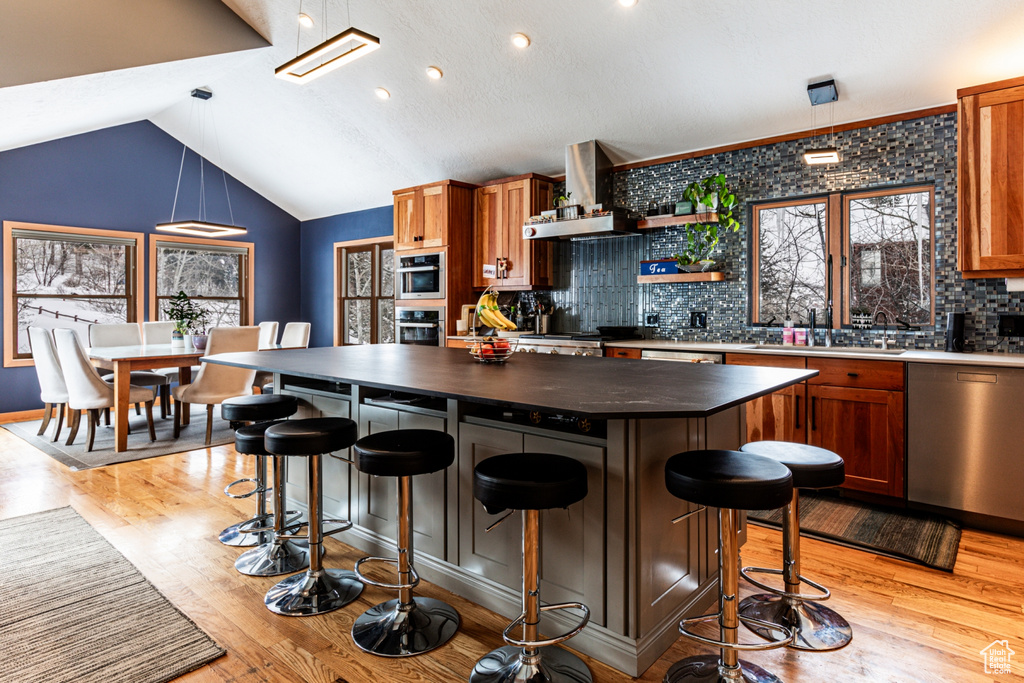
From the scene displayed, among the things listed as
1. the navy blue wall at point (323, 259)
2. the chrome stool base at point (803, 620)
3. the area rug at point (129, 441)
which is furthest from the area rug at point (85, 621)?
the navy blue wall at point (323, 259)

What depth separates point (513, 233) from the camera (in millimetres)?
5539

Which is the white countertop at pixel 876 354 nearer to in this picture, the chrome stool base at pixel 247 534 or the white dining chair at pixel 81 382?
the chrome stool base at pixel 247 534

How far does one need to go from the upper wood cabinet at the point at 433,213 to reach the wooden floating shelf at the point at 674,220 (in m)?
1.94

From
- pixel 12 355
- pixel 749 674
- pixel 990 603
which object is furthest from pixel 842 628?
pixel 12 355

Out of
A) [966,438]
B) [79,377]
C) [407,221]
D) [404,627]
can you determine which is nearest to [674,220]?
[966,438]

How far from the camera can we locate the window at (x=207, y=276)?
688 cm

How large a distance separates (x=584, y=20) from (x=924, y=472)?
11.2ft

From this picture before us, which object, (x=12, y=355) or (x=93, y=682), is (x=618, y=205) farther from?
(x=12, y=355)

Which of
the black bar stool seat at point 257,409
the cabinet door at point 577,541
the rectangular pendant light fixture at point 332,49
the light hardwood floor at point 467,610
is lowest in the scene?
the light hardwood floor at point 467,610

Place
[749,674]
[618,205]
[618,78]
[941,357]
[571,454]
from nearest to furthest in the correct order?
1. [749,674]
2. [571,454]
3. [941,357]
4. [618,78]
5. [618,205]

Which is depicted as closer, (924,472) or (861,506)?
(924,472)

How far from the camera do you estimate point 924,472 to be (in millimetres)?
3205

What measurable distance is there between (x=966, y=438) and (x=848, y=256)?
1543 millimetres

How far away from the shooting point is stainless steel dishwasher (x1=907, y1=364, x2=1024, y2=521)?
2.93m
